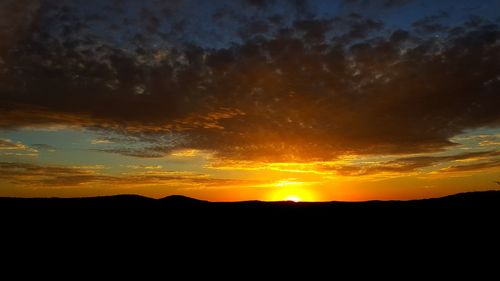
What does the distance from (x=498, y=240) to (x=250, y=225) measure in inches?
376

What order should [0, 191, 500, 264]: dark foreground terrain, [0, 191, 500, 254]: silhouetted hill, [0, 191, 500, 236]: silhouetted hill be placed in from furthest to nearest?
1. [0, 191, 500, 236]: silhouetted hill
2. [0, 191, 500, 254]: silhouetted hill
3. [0, 191, 500, 264]: dark foreground terrain

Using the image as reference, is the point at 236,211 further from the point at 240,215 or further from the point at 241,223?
the point at 241,223

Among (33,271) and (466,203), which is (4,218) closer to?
(33,271)

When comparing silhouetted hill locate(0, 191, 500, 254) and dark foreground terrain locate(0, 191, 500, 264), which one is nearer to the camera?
dark foreground terrain locate(0, 191, 500, 264)

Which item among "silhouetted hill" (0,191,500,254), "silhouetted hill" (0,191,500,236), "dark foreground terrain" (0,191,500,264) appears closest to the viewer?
"dark foreground terrain" (0,191,500,264)

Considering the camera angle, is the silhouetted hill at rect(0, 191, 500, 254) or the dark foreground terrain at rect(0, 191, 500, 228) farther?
the dark foreground terrain at rect(0, 191, 500, 228)

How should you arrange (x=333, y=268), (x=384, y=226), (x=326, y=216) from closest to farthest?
(x=333, y=268) < (x=384, y=226) < (x=326, y=216)

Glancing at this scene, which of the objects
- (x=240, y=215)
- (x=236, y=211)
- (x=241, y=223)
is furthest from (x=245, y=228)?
(x=236, y=211)

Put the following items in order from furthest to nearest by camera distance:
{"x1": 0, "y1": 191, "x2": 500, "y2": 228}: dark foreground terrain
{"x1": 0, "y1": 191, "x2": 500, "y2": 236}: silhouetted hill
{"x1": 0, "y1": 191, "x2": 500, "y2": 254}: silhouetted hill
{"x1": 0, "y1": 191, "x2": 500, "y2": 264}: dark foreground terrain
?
{"x1": 0, "y1": 191, "x2": 500, "y2": 228}: dark foreground terrain, {"x1": 0, "y1": 191, "x2": 500, "y2": 236}: silhouetted hill, {"x1": 0, "y1": 191, "x2": 500, "y2": 254}: silhouetted hill, {"x1": 0, "y1": 191, "x2": 500, "y2": 264}: dark foreground terrain

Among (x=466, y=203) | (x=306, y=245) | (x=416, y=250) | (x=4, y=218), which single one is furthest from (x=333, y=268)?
(x=4, y=218)

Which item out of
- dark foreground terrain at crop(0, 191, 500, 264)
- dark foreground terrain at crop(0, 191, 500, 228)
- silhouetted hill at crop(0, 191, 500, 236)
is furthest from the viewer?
dark foreground terrain at crop(0, 191, 500, 228)

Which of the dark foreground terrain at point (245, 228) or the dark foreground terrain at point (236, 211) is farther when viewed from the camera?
the dark foreground terrain at point (236, 211)

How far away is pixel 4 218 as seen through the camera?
16.3 m

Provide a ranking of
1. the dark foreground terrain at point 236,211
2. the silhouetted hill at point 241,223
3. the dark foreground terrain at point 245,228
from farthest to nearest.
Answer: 1. the dark foreground terrain at point 236,211
2. the silhouetted hill at point 241,223
3. the dark foreground terrain at point 245,228
